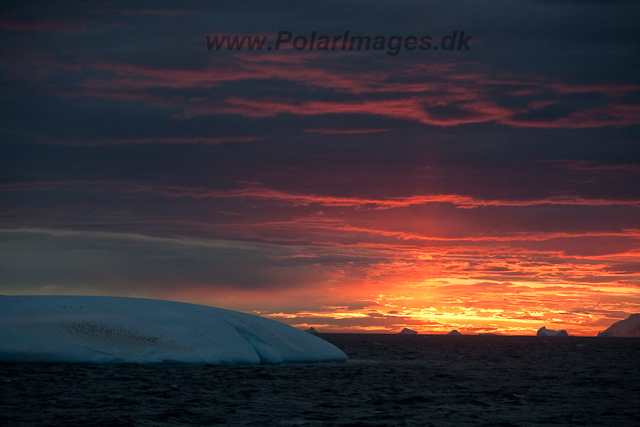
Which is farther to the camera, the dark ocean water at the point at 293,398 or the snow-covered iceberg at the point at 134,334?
the snow-covered iceberg at the point at 134,334

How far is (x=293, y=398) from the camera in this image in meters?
22.3

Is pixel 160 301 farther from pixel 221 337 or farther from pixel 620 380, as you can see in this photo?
pixel 620 380

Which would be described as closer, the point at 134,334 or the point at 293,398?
the point at 293,398

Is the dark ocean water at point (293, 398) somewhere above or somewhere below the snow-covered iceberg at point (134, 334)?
below

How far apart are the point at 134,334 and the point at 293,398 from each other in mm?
12401

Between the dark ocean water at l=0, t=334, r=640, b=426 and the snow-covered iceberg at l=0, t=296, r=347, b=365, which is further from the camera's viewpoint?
the snow-covered iceberg at l=0, t=296, r=347, b=365

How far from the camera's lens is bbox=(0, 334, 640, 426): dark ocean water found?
1794 cm

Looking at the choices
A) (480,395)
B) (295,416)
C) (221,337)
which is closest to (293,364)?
(221,337)

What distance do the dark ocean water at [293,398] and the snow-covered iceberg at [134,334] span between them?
0.81 meters

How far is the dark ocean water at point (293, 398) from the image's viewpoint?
17938 mm

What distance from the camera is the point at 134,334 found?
31.3 meters

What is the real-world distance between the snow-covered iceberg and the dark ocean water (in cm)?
81

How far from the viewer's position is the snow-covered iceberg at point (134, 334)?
29891mm

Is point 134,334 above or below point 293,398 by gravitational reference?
above
